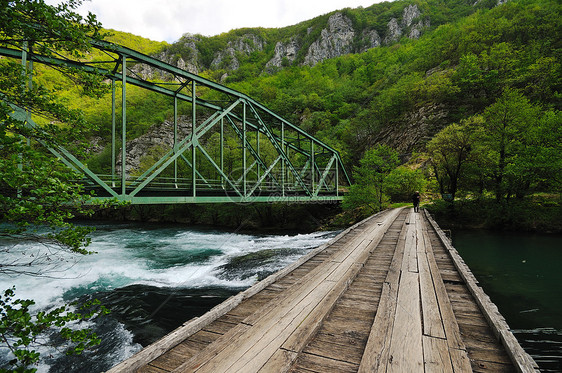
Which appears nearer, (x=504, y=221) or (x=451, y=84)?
(x=504, y=221)

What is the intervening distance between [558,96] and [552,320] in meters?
29.5

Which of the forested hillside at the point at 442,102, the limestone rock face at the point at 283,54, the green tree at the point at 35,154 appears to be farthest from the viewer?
the limestone rock face at the point at 283,54

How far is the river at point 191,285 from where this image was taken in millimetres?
4801

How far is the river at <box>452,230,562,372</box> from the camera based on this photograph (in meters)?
4.83

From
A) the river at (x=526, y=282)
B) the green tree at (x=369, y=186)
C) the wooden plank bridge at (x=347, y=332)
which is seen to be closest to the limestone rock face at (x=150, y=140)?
the green tree at (x=369, y=186)

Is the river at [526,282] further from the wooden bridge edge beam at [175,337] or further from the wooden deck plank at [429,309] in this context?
the wooden bridge edge beam at [175,337]

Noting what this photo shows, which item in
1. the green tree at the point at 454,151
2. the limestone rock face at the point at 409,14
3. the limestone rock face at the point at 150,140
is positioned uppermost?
the limestone rock face at the point at 409,14

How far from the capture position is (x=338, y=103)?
55.0 m

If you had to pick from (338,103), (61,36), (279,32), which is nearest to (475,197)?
(61,36)

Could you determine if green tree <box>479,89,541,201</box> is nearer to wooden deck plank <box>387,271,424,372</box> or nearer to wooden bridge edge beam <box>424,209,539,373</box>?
wooden bridge edge beam <box>424,209,539,373</box>

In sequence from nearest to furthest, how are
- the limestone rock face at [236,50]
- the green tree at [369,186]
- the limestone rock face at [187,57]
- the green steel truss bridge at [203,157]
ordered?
the green steel truss bridge at [203,157] → the green tree at [369,186] → the limestone rock face at [187,57] → the limestone rock face at [236,50]

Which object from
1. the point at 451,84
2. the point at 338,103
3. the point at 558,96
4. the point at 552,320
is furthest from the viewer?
the point at 338,103

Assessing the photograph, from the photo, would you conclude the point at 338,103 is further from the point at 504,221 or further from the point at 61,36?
the point at 61,36

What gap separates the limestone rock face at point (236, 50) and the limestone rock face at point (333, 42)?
31.1 meters
